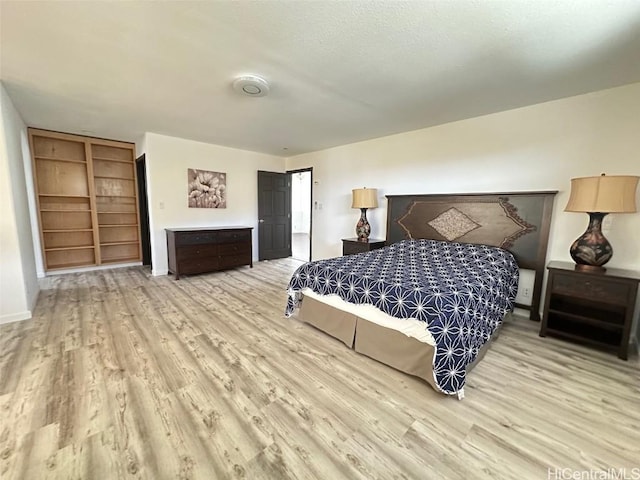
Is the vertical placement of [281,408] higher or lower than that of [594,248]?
lower

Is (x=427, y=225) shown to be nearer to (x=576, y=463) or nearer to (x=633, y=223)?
(x=633, y=223)

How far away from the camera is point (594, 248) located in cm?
231

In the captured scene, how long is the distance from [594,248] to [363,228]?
2547mm

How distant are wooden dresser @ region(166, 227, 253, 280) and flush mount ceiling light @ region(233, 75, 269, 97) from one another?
2.49 meters

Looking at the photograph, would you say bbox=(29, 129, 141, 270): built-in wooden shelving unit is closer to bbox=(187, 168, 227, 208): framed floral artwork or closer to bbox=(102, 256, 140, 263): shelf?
bbox=(102, 256, 140, 263): shelf

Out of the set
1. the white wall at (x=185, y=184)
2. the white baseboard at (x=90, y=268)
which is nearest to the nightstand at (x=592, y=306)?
the white wall at (x=185, y=184)

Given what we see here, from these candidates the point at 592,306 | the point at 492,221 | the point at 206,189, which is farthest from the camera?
the point at 206,189

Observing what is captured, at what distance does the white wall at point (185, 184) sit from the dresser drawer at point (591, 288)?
485cm

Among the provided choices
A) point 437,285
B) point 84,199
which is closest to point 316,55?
point 437,285

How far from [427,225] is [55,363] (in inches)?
154

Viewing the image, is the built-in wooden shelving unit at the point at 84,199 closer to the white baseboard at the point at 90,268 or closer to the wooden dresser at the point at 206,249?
the white baseboard at the point at 90,268

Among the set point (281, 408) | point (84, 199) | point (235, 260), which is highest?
point (84, 199)

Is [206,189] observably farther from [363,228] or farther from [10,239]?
[363,228]

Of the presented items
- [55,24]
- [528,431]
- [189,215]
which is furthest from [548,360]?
[189,215]
